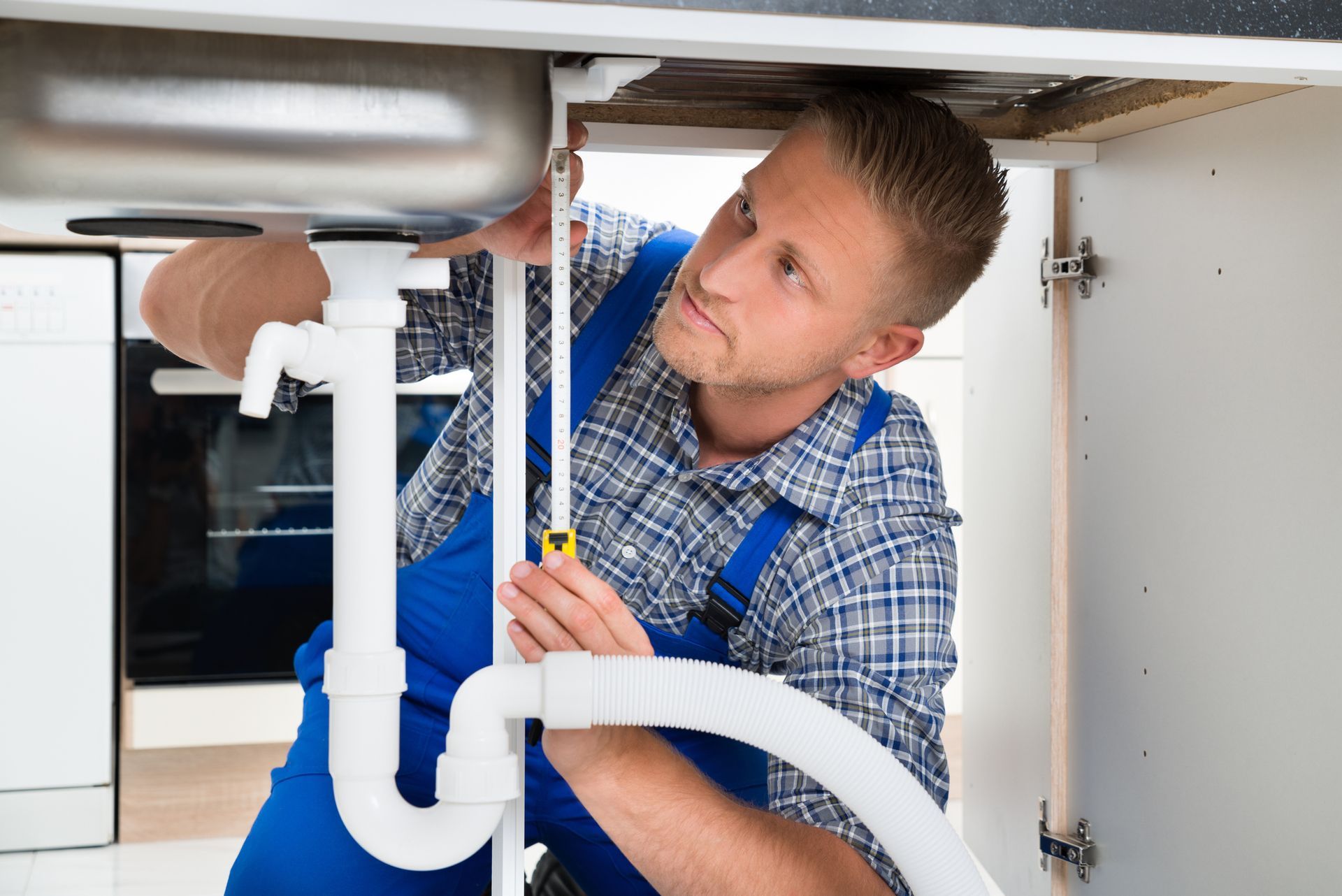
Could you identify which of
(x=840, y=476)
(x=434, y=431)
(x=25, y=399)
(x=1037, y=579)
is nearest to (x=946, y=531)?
(x=840, y=476)

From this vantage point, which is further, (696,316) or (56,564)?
(56,564)

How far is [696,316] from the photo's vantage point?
0.98 meters

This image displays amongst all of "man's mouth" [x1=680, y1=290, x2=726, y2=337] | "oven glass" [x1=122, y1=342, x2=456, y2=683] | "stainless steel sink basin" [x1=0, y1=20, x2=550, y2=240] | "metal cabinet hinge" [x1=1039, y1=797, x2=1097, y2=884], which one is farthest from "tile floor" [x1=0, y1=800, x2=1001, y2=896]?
"stainless steel sink basin" [x1=0, y1=20, x2=550, y2=240]

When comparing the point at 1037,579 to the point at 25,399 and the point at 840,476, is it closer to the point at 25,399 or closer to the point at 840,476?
the point at 840,476

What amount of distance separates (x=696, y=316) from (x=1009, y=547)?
1.73 ft

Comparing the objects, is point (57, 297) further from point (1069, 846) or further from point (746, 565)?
point (1069, 846)

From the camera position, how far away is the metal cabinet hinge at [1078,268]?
113cm

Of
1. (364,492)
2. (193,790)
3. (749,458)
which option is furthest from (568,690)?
(193,790)

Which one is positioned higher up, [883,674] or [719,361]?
[719,361]

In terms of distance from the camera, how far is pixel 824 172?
974mm

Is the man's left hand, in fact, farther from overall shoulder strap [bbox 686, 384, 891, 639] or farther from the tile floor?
the tile floor

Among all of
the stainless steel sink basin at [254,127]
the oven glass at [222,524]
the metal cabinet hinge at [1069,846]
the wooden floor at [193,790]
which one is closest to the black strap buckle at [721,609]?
the metal cabinet hinge at [1069,846]

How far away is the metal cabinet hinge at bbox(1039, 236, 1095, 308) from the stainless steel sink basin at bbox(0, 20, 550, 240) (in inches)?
27.0

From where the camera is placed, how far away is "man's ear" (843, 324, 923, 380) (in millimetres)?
1108
